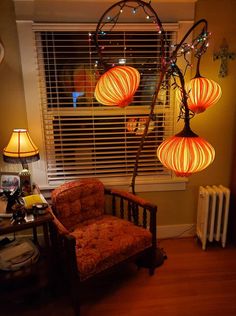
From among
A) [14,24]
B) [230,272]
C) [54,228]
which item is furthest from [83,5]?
[230,272]

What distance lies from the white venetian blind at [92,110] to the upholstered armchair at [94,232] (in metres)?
0.28

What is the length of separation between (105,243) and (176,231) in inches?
43.8

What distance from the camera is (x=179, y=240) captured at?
2662 mm

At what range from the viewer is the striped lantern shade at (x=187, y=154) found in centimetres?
152

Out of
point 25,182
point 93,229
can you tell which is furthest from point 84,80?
point 93,229

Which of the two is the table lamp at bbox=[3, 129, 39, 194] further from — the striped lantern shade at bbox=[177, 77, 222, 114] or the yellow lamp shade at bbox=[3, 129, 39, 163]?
the striped lantern shade at bbox=[177, 77, 222, 114]

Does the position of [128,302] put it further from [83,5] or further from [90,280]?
[83,5]

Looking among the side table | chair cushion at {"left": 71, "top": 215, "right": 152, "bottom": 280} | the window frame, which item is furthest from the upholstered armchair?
the window frame

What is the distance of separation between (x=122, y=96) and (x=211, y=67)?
1.18m

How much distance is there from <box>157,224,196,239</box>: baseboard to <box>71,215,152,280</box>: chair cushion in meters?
0.65

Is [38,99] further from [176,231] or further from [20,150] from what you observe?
[176,231]

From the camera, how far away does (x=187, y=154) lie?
1517 millimetres

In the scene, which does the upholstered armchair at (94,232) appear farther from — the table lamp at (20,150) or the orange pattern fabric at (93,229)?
the table lamp at (20,150)

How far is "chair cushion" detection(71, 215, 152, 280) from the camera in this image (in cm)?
172
